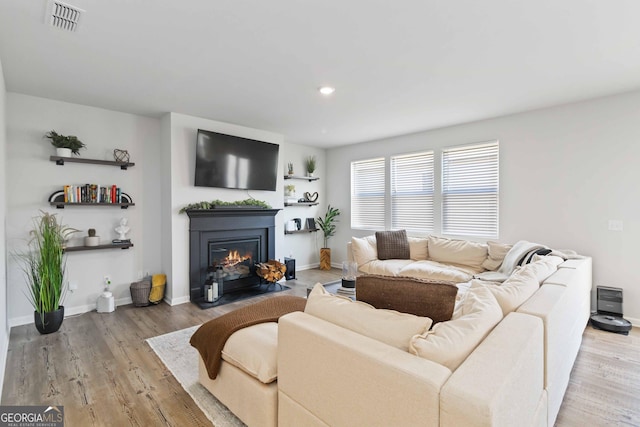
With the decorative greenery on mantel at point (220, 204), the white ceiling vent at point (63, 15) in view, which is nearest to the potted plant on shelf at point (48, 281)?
the decorative greenery on mantel at point (220, 204)

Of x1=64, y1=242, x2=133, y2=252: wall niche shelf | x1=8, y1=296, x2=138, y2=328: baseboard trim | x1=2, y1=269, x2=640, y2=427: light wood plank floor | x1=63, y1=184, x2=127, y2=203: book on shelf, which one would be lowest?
x1=2, y1=269, x2=640, y2=427: light wood plank floor

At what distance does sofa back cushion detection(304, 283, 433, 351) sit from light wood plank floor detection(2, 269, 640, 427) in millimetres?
1096

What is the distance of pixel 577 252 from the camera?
3.79 metres

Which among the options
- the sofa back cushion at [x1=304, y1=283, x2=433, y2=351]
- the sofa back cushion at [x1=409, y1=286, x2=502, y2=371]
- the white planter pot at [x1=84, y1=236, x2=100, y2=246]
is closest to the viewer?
the sofa back cushion at [x1=409, y1=286, x2=502, y2=371]

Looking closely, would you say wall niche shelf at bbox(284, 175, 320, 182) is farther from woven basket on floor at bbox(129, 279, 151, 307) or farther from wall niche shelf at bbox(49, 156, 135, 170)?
woven basket on floor at bbox(129, 279, 151, 307)

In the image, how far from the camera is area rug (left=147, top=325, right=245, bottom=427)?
6.36 feet

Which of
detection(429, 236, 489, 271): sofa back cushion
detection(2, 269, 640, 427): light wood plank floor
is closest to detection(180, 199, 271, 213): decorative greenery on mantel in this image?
detection(2, 269, 640, 427): light wood plank floor

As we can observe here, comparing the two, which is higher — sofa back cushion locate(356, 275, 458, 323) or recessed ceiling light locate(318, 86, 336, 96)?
recessed ceiling light locate(318, 86, 336, 96)

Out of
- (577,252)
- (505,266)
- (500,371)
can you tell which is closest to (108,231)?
(500,371)

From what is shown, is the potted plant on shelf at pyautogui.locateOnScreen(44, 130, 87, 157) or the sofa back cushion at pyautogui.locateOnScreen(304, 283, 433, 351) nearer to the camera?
the sofa back cushion at pyautogui.locateOnScreen(304, 283, 433, 351)

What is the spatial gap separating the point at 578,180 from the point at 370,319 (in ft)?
12.6

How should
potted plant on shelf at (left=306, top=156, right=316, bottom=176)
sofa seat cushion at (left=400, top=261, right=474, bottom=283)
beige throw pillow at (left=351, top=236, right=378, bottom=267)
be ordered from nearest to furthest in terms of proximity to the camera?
1. sofa seat cushion at (left=400, top=261, right=474, bottom=283)
2. beige throw pillow at (left=351, top=236, right=378, bottom=267)
3. potted plant on shelf at (left=306, top=156, right=316, bottom=176)

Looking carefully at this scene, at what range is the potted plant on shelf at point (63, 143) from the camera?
3555 mm

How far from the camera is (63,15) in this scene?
2088 millimetres
